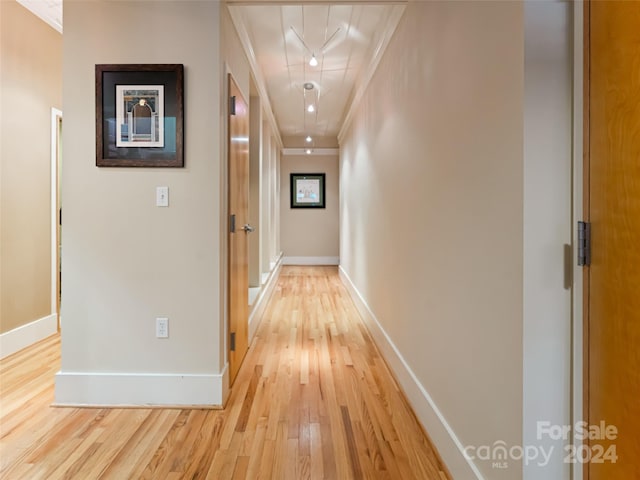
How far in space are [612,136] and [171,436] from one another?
2079 mm

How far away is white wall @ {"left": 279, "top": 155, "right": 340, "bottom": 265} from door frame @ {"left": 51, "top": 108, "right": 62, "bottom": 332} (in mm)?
4854

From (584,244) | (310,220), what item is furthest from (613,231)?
(310,220)

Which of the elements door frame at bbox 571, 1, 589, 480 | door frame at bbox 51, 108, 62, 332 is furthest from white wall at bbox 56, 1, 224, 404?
door frame at bbox 571, 1, 589, 480

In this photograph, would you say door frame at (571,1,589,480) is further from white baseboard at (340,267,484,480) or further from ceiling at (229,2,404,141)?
ceiling at (229,2,404,141)

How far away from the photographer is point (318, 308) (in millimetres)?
4297

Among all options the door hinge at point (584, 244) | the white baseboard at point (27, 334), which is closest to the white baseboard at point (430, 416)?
the door hinge at point (584, 244)

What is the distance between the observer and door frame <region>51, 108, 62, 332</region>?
3170 mm

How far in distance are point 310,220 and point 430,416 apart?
20.8 ft

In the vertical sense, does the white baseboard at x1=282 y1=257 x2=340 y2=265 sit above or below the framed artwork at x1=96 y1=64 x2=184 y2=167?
below

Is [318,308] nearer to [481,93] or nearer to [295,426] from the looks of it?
[295,426]

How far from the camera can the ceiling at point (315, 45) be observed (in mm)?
2670

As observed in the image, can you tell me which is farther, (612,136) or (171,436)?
(171,436)

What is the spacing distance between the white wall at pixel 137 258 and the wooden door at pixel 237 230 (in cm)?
22

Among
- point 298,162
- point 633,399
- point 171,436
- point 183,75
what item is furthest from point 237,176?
point 298,162
